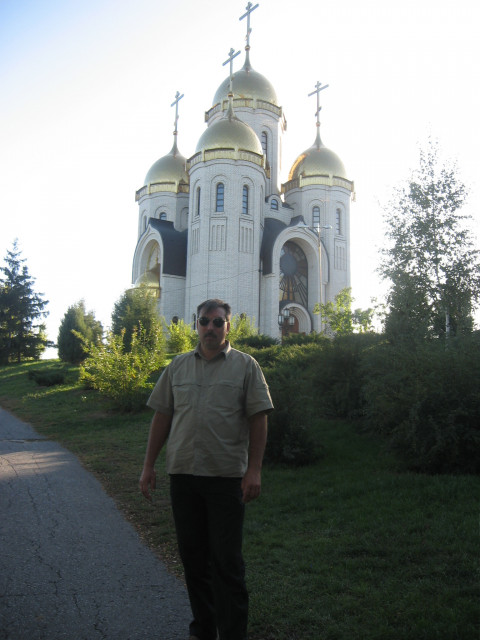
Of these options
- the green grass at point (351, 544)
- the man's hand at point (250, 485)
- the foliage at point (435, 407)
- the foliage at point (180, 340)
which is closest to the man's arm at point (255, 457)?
the man's hand at point (250, 485)

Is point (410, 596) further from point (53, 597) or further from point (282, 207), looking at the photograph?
point (282, 207)

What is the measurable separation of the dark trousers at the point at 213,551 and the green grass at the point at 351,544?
42cm

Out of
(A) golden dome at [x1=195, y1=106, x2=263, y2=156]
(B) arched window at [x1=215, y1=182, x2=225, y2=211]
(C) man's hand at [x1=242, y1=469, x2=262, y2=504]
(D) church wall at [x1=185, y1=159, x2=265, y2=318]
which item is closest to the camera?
(C) man's hand at [x1=242, y1=469, x2=262, y2=504]

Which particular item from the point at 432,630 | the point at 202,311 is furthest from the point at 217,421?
the point at 432,630

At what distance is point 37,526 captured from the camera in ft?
17.3

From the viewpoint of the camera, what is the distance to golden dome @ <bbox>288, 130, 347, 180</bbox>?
39.2 metres

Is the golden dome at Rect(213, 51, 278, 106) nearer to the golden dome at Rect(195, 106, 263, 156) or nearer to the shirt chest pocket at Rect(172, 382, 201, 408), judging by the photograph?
the golden dome at Rect(195, 106, 263, 156)

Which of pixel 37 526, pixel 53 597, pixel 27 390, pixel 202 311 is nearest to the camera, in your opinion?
pixel 202 311

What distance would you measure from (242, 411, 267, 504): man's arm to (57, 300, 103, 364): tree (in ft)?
79.1

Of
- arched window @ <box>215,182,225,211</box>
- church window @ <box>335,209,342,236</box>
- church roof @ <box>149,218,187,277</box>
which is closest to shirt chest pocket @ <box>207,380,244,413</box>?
arched window @ <box>215,182,225,211</box>

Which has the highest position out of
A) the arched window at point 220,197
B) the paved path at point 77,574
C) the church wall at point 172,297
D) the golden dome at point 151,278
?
the arched window at point 220,197

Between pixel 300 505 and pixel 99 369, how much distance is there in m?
8.93

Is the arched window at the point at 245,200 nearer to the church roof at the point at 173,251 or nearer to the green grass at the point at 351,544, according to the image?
the church roof at the point at 173,251

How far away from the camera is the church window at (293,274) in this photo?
36.8 meters
